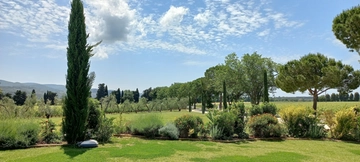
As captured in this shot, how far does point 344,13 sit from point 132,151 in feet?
41.9

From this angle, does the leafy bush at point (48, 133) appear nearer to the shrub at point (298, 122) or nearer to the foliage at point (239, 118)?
the foliage at point (239, 118)

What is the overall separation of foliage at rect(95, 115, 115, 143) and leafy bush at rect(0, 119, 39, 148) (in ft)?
6.69

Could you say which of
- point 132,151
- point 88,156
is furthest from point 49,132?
point 132,151

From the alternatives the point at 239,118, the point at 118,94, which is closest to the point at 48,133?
the point at 239,118

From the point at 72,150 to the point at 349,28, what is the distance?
1357 cm

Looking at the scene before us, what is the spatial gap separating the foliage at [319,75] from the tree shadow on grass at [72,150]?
73.8 feet

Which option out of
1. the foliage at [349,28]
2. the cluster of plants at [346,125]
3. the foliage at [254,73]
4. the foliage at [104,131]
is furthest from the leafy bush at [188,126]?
the foliage at [254,73]

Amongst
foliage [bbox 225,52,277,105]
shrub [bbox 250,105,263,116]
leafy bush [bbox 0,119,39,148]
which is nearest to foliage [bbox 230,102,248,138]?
shrub [bbox 250,105,263,116]

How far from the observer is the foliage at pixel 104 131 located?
8867 millimetres

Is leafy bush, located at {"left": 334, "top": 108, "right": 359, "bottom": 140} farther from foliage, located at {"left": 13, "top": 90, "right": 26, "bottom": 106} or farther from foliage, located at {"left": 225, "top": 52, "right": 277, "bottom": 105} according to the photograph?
foliage, located at {"left": 13, "top": 90, "right": 26, "bottom": 106}

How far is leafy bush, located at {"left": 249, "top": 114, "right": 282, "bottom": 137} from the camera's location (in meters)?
10.5

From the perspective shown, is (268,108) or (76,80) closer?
(76,80)

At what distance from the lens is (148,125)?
10.3 meters

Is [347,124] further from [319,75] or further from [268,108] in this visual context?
[319,75]
